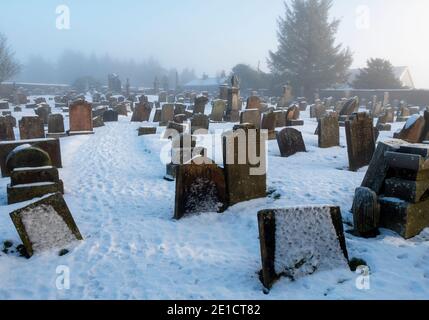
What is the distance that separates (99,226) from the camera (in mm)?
5707

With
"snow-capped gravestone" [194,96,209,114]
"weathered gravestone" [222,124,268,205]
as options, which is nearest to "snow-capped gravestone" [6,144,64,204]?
"weathered gravestone" [222,124,268,205]

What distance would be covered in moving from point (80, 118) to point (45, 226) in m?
11.9

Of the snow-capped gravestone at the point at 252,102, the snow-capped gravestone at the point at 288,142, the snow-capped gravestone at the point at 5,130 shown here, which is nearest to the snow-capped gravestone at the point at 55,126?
the snow-capped gravestone at the point at 5,130

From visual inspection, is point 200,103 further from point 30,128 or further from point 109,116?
point 30,128

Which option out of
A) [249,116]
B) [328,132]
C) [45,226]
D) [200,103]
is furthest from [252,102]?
[45,226]

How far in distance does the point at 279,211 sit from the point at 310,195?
2715 mm

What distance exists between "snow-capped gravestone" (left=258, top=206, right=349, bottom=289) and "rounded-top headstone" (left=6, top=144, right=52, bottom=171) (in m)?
5.53

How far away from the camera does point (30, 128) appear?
1398 cm

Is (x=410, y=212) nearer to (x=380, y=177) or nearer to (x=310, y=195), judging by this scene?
(x=380, y=177)

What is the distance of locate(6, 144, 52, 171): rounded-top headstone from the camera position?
24.2 feet

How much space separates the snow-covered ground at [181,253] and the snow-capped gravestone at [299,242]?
5.1 inches
